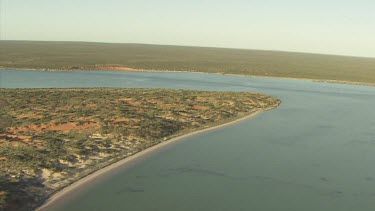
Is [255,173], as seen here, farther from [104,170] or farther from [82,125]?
[82,125]

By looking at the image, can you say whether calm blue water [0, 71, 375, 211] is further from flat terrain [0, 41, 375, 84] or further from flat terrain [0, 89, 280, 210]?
flat terrain [0, 41, 375, 84]

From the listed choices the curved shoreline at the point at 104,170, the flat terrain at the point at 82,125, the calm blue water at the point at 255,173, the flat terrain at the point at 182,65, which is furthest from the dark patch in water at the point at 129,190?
the flat terrain at the point at 182,65

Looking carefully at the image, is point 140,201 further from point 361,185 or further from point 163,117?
point 163,117

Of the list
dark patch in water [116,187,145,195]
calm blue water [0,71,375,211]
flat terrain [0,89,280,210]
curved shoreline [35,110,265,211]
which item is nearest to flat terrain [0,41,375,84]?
flat terrain [0,89,280,210]

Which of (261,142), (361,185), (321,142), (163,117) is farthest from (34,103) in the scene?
(361,185)

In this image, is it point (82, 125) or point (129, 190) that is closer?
point (129, 190)

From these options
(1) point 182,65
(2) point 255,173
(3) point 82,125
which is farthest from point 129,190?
(1) point 182,65
